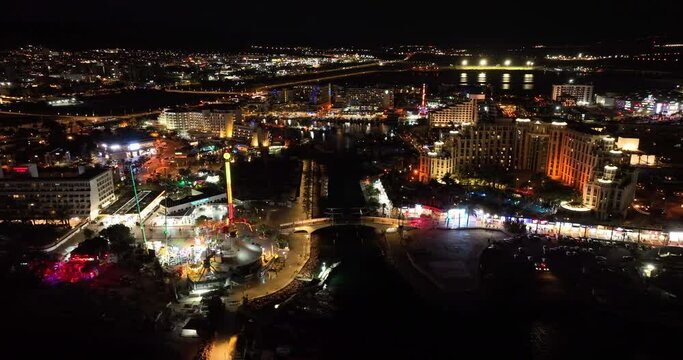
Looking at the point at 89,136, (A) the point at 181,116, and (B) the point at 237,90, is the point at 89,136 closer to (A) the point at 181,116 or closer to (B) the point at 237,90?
(A) the point at 181,116

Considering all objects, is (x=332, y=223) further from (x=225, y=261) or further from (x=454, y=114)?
(x=454, y=114)

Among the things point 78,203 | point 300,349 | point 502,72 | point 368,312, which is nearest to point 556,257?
point 368,312

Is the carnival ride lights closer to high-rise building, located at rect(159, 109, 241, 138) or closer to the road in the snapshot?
high-rise building, located at rect(159, 109, 241, 138)

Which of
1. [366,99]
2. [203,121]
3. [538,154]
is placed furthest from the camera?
[366,99]

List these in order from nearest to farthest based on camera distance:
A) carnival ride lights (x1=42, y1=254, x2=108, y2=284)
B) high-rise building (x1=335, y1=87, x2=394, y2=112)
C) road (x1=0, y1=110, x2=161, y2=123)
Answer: carnival ride lights (x1=42, y1=254, x2=108, y2=284)
road (x1=0, y1=110, x2=161, y2=123)
high-rise building (x1=335, y1=87, x2=394, y2=112)

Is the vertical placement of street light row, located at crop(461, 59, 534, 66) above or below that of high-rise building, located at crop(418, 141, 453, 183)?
above

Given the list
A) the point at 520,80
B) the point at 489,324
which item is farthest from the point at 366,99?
the point at 489,324

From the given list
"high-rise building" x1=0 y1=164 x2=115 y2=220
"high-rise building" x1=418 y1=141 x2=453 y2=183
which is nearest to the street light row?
"high-rise building" x1=418 y1=141 x2=453 y2=183
